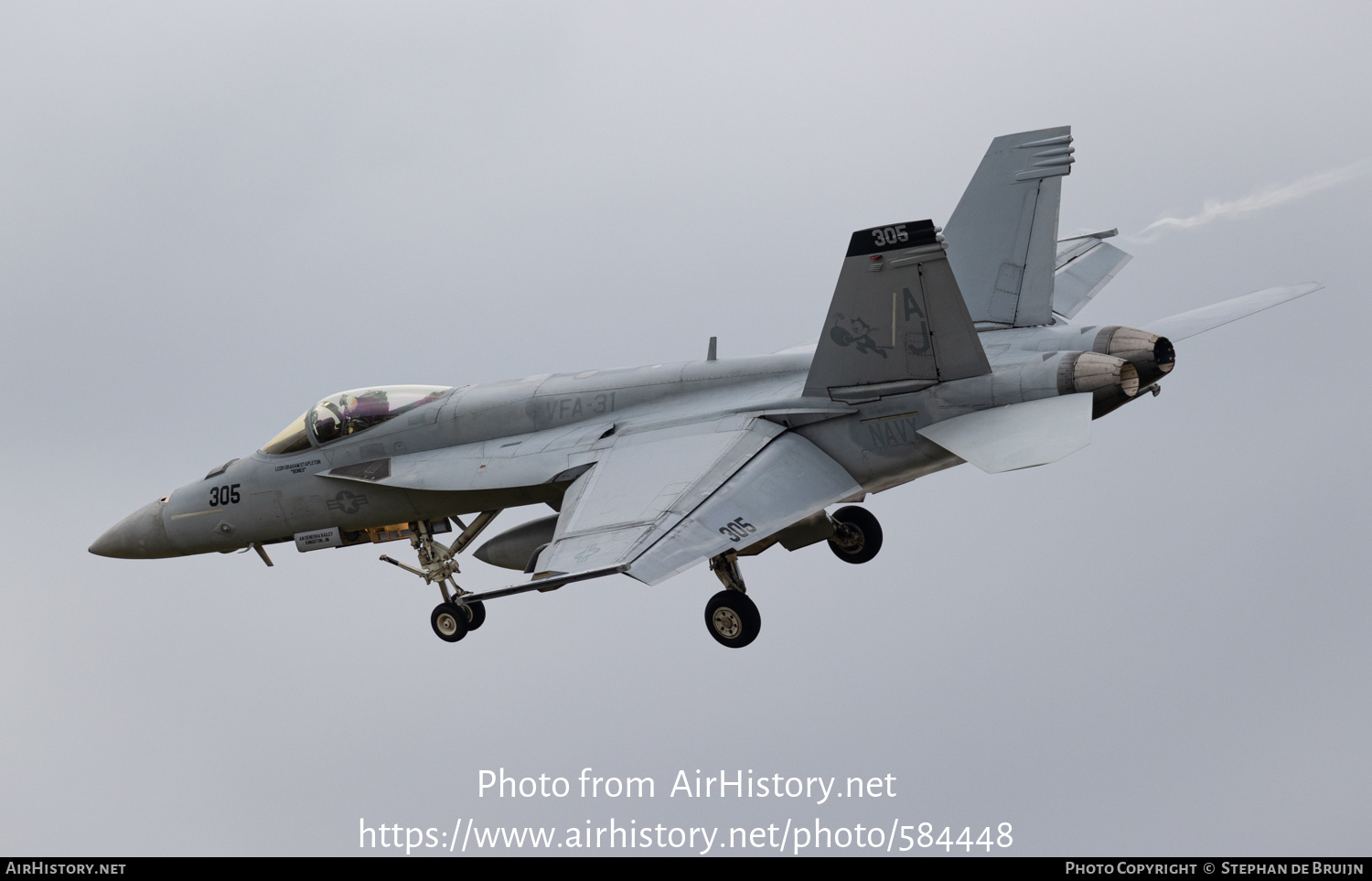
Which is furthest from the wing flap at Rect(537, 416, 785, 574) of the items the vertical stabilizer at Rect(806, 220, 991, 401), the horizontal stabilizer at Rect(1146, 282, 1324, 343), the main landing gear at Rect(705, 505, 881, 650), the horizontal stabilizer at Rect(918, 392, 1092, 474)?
the horizontal stabilizer at Rect(1146, 282, 1324, 343)

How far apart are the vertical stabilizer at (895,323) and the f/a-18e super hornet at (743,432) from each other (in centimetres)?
2

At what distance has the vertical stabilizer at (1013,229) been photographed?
16734 mm

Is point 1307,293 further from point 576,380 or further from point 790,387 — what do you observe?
point 576,380

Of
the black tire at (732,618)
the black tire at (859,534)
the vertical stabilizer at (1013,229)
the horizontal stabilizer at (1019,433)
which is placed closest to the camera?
the horizontal stabilizer at (1019,433)

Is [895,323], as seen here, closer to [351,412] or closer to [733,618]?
[733,618]

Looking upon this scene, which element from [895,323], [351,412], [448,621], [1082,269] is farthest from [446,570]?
[1082,269]

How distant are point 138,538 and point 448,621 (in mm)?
4248

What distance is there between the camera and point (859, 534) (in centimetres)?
1859

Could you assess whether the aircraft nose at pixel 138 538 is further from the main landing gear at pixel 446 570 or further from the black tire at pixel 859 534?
the black tire at pixel 859 534

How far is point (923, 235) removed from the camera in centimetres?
1427

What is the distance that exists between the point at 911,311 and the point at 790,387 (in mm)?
1836

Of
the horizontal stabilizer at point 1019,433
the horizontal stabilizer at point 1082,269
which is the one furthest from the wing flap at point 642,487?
the horizontal stabilizer at point 1082,269

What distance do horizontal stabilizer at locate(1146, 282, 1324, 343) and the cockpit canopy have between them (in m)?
8.10

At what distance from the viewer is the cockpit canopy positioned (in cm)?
1806
